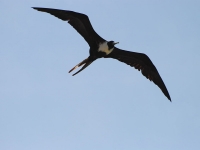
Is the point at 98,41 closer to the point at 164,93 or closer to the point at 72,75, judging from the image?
the point at 72,75

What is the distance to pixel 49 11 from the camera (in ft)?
38.1

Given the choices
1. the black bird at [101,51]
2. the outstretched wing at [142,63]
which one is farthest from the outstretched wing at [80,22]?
the outstretched wing at [142,63]

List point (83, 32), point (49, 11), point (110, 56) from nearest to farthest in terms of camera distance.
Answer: point (49, 11) < point (83, 32) < point (110, 56)

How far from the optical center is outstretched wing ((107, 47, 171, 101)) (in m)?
13.6

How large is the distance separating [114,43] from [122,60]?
1.16 m

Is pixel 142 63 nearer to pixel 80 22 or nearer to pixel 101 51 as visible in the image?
pixel 101 51

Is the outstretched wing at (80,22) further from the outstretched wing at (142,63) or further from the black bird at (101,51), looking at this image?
the outstretched wing at (142,63)

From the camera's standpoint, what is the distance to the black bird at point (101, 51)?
12070mm

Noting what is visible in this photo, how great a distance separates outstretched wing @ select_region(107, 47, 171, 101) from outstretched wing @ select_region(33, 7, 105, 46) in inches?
39.8

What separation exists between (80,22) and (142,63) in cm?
265

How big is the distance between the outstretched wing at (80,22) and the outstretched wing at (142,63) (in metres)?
1.01

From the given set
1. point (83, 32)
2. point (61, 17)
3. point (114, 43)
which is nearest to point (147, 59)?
point (114, 43)

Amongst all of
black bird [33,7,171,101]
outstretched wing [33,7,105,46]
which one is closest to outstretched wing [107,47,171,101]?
black bird [33,7,171,101]

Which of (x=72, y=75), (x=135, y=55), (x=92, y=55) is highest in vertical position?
(x=135, y=55)
